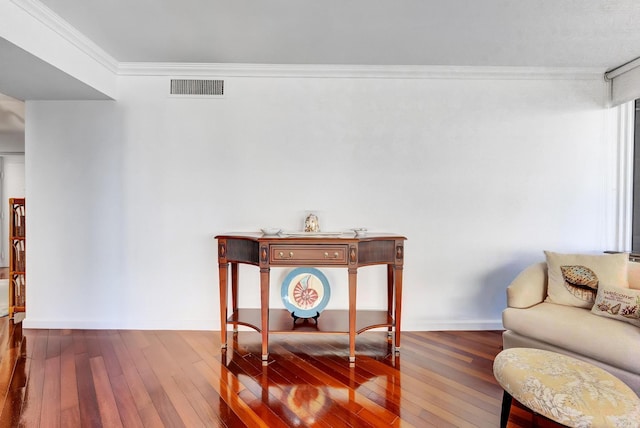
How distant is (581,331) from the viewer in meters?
1.73

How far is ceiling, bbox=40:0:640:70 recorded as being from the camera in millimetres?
1862

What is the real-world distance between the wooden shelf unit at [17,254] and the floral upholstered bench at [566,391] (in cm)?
437

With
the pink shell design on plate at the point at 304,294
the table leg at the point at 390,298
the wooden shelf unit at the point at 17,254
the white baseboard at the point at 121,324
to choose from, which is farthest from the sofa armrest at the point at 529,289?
the wooden shelf unit at the point at 17,254

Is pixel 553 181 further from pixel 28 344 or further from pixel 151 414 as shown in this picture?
pixel 28 344

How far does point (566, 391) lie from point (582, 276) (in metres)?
1.26

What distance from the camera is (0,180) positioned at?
5602 millimetres

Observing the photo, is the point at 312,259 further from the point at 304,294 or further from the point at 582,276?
the point at 582,276

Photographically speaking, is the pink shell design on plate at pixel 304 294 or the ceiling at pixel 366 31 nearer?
the ceiling at pixel 366 31

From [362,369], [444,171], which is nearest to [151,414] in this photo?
[362,369]

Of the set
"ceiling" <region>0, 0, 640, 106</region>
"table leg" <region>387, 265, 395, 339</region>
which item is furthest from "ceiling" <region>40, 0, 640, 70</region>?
"table leg" <region>387, 265, 395, 339</region>

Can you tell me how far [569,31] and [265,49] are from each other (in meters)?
2.30

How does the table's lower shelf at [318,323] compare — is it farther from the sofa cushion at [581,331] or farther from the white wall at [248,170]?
the sofa cushion at [581,331]

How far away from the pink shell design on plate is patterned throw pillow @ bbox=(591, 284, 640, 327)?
1941 millimetres

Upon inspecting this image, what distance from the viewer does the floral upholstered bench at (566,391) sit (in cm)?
109
